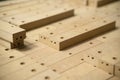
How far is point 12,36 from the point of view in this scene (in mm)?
2465

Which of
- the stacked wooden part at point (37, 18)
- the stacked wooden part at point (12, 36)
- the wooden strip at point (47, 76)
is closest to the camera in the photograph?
the wooden strip at point (47, 76)

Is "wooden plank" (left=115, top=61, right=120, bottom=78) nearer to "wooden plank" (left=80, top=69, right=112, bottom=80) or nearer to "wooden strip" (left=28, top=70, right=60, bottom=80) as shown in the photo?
"wooden plank" (left=80, top=69, right=112, bottom=80)

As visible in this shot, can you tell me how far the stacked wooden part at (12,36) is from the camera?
2.50m

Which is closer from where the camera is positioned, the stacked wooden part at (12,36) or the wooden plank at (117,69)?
the wooden plank at (117,69)

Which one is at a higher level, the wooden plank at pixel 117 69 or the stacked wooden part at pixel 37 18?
the stacked wooden part at pixel 37 18

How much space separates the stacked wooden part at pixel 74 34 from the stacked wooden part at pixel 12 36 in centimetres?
23

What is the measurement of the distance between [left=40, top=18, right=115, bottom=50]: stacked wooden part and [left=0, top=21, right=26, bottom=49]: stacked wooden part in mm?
229

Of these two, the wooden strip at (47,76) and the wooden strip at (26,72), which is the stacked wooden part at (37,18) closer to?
the wooden strip at (26,72)

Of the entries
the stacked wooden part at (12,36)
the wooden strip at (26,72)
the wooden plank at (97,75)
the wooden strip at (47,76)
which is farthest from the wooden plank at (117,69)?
the stacked wooden part at (12,36)

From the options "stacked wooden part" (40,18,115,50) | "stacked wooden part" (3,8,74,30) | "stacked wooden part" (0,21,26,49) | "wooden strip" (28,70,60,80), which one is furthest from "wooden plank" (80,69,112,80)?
"stacked wooden part" (3,8,74,30)

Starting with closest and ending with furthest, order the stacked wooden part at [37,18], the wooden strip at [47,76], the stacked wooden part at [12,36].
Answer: the wooden strip at [47,76] < the stacked wooden part at [12,36] < the stacked wooden part at [37,18]

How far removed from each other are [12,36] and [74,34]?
24.8 inches

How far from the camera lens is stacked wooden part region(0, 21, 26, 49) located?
8.20 feet

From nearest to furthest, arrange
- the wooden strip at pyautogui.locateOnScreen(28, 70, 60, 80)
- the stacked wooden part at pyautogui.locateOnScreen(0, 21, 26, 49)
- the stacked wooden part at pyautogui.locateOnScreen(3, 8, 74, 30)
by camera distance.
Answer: the wooden strip at pyautogui.locateOnScreen(28, 70, 60, 80) → the stacked wooden part at pyautogui.locateOnScreen(0, 21, 26, 49) → the stacked wooden part at pyautogui.locateOnScreen(3, 8, 74, 30)
